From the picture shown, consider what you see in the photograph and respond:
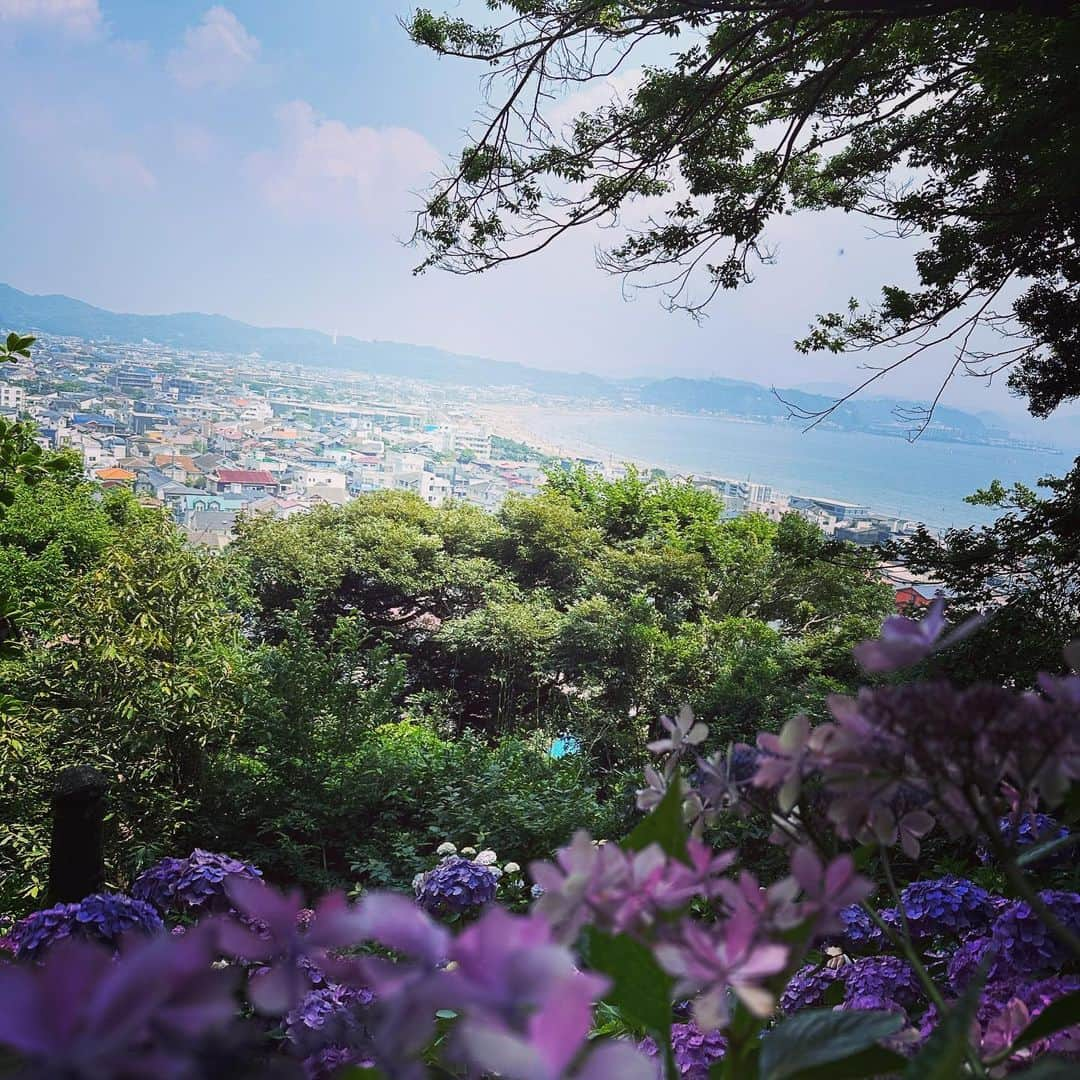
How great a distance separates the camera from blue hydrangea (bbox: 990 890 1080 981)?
0.57 m

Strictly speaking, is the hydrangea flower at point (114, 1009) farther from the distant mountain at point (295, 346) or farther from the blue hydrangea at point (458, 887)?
the distant mountain at point (295, 346)

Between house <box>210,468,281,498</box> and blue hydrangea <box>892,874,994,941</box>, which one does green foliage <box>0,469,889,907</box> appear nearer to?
blue hydrangea <box>892,874,994,941</box>

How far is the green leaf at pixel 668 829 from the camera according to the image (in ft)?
0.88

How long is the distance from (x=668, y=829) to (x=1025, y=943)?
0.51m

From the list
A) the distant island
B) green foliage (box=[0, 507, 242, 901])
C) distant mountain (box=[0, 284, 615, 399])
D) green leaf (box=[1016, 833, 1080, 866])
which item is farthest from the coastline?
green leaf (box=[1016, 833, 1080, 866])

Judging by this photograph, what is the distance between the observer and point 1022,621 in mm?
1978

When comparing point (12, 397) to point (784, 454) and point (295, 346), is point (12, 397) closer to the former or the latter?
point (784, 454)

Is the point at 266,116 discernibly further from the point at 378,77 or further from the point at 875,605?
the point at 875,605

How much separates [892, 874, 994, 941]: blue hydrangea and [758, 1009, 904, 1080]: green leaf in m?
0.62

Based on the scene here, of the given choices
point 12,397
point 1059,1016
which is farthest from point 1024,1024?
point 12,397

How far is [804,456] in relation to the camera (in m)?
19.7

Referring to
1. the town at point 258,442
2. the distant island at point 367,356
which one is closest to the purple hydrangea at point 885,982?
the town at point 258,442

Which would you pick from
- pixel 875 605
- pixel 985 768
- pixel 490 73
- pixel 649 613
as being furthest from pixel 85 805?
pixel 875 605

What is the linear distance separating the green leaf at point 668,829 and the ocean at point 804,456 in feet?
37.3
